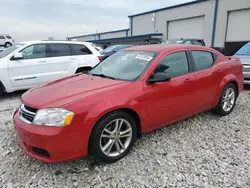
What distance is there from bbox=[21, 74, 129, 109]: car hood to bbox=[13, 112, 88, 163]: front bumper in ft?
0.95

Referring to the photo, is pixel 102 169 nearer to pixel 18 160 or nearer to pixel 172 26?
pixel 18 160

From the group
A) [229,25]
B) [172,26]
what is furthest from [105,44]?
[229,25]

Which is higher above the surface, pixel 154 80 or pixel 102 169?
pixel 154 80

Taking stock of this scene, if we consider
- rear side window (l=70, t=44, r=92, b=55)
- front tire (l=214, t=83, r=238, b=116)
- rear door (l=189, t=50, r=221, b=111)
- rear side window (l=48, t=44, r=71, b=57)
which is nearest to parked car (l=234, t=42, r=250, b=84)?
front tire (l=214, t=83, r=238, b=116)

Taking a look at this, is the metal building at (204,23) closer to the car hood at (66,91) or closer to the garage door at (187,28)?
Answer: the garage door at (187,28)

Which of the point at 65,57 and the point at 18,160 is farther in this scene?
the point at 65,57

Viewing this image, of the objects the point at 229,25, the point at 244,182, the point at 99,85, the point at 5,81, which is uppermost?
the point at 229,25

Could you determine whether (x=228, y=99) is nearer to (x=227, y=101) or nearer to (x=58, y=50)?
(x=227, y=101)

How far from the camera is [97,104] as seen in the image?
255cm

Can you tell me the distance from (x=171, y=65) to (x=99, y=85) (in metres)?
1.28

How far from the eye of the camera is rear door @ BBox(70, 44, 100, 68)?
673 centimetres

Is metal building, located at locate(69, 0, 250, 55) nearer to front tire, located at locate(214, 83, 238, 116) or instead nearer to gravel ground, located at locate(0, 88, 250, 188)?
front tire, located at locate(214, 83, 238, 116)

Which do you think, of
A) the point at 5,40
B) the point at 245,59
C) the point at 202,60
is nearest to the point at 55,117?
the point at 202,60

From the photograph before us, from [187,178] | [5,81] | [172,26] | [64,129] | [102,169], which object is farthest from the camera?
[172,26]
